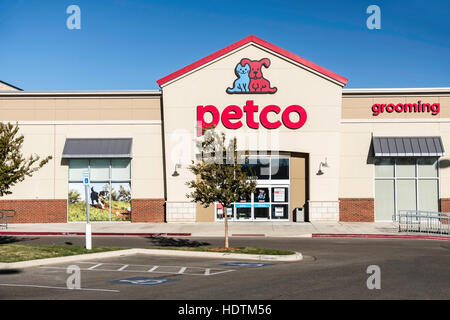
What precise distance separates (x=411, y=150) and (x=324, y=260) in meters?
15.8

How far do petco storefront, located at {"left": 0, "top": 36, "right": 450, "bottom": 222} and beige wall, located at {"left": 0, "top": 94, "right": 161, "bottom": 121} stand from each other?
2.6 inches

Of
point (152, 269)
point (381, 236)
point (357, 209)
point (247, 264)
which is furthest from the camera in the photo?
point (357, 209)

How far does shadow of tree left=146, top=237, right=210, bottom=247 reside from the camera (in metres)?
23.2

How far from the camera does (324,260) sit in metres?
18.5

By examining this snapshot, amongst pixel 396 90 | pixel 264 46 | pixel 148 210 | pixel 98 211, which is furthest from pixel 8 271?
pixel 396 90

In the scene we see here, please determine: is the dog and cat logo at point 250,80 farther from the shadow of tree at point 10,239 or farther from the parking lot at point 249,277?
the shadow of tree at point 10,239

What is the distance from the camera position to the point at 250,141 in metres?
31.8

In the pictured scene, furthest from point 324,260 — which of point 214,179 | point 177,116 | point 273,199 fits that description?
point 177,116

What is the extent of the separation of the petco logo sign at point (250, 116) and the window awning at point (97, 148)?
488 cm

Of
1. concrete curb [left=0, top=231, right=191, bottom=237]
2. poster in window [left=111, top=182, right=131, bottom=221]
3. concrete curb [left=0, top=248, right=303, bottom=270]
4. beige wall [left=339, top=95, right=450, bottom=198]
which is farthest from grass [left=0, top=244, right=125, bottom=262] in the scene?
beige wall [left=339, top=95, right=450, bottom=198]

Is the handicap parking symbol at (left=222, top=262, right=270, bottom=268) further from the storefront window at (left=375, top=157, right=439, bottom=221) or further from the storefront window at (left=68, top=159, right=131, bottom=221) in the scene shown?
the storefront window at (left=375, top=157, right=439, bottom=221)

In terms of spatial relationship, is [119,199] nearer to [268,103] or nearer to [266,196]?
[266,196]

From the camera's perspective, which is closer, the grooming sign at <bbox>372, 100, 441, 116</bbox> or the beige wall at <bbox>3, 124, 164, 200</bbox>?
the grooming sign at <bbox>372, 100, 441, 116</bbox>

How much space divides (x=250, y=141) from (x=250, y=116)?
1.60 m
